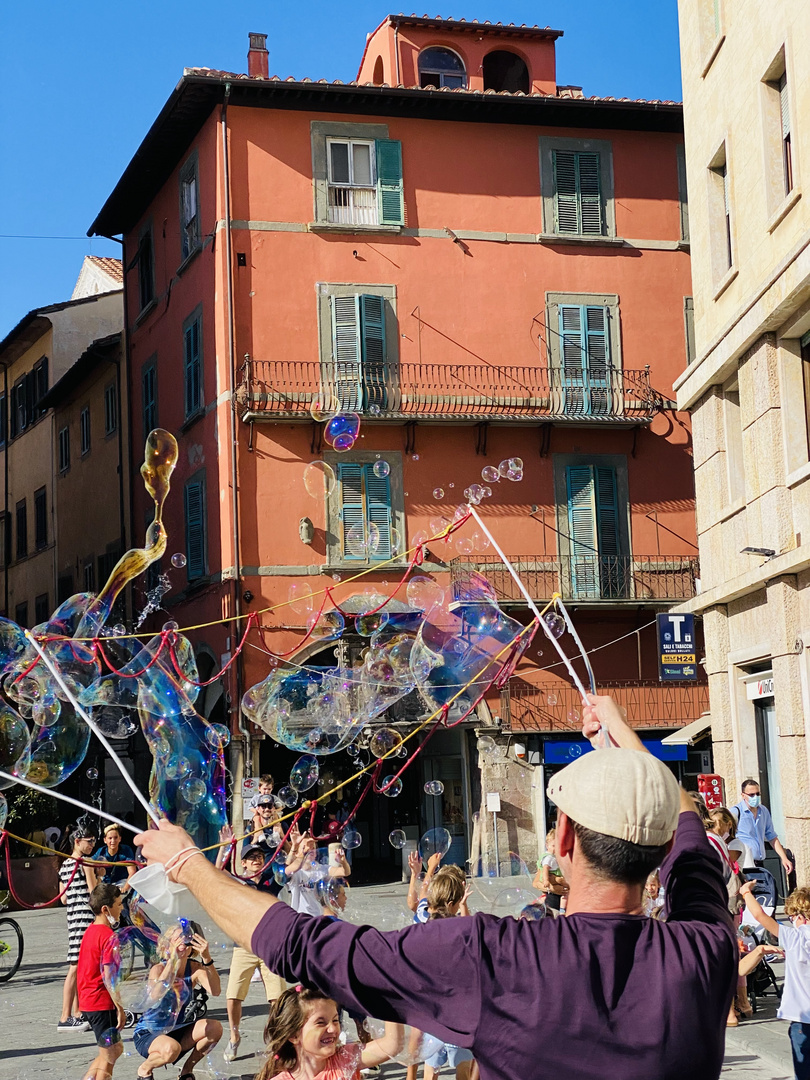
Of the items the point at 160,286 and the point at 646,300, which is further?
the point at 160,286

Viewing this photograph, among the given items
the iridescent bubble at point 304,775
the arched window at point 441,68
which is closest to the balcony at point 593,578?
the arched window at point 441,68

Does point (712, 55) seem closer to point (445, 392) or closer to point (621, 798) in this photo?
point (445, 392)

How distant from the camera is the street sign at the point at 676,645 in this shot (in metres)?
20.7

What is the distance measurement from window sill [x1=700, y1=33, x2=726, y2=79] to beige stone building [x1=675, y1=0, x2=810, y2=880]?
0.06 ft

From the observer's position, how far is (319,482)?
24.5 meters

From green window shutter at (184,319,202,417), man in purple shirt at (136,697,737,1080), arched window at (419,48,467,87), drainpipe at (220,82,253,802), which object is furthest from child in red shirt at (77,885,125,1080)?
arched window at (419,48,467,87)

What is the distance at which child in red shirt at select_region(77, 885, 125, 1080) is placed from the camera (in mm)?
8023

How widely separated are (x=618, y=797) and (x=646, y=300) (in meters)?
24.6

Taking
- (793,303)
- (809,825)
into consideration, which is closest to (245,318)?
(793,303)

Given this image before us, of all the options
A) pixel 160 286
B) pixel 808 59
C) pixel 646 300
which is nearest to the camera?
pixel 808 59

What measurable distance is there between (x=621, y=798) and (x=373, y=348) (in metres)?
22.8

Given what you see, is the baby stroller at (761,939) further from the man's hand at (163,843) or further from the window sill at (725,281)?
the man's hand at (163,843)

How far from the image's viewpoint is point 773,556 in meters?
15.2

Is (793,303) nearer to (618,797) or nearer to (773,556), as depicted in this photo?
(773,556)
